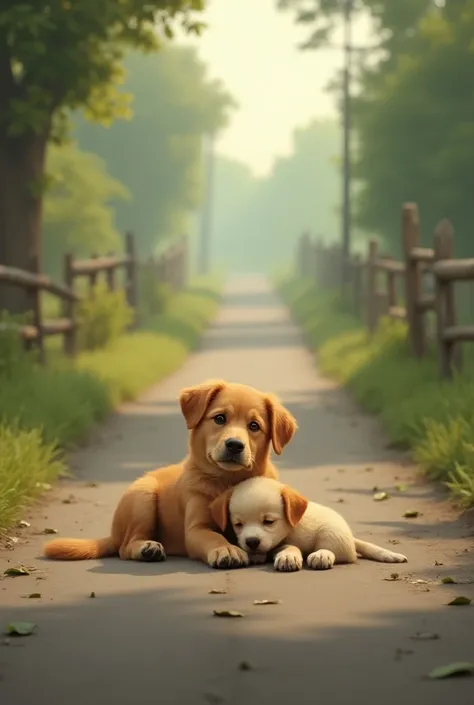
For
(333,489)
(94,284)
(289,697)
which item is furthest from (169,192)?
(289,697)

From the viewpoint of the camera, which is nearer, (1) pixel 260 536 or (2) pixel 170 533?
(1) pixel 260 536

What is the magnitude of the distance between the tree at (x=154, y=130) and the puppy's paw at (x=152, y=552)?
5436 centimetres

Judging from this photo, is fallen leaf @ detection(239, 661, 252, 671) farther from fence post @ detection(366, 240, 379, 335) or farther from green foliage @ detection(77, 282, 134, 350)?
fence post @ detection(366, 240, 379, 335)

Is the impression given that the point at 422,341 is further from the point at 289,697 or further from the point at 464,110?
the point at 464,110

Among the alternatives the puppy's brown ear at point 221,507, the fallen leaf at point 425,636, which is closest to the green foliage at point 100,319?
the puppy's brown ear at point 221,507

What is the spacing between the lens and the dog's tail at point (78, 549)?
7.80 meters

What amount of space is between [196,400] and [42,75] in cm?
1124

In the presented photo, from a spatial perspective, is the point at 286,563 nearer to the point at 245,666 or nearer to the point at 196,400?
the point at 196,400

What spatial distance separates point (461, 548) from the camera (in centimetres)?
811

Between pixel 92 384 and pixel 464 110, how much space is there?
19.6 meters

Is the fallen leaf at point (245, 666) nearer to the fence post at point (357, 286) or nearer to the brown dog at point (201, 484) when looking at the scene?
the brown dog at point (201, 484)

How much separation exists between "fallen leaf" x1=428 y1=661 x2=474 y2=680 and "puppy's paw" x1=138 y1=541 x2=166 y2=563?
8.72 feet

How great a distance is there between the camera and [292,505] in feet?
23.7

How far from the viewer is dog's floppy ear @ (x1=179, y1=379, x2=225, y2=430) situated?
7480mm
